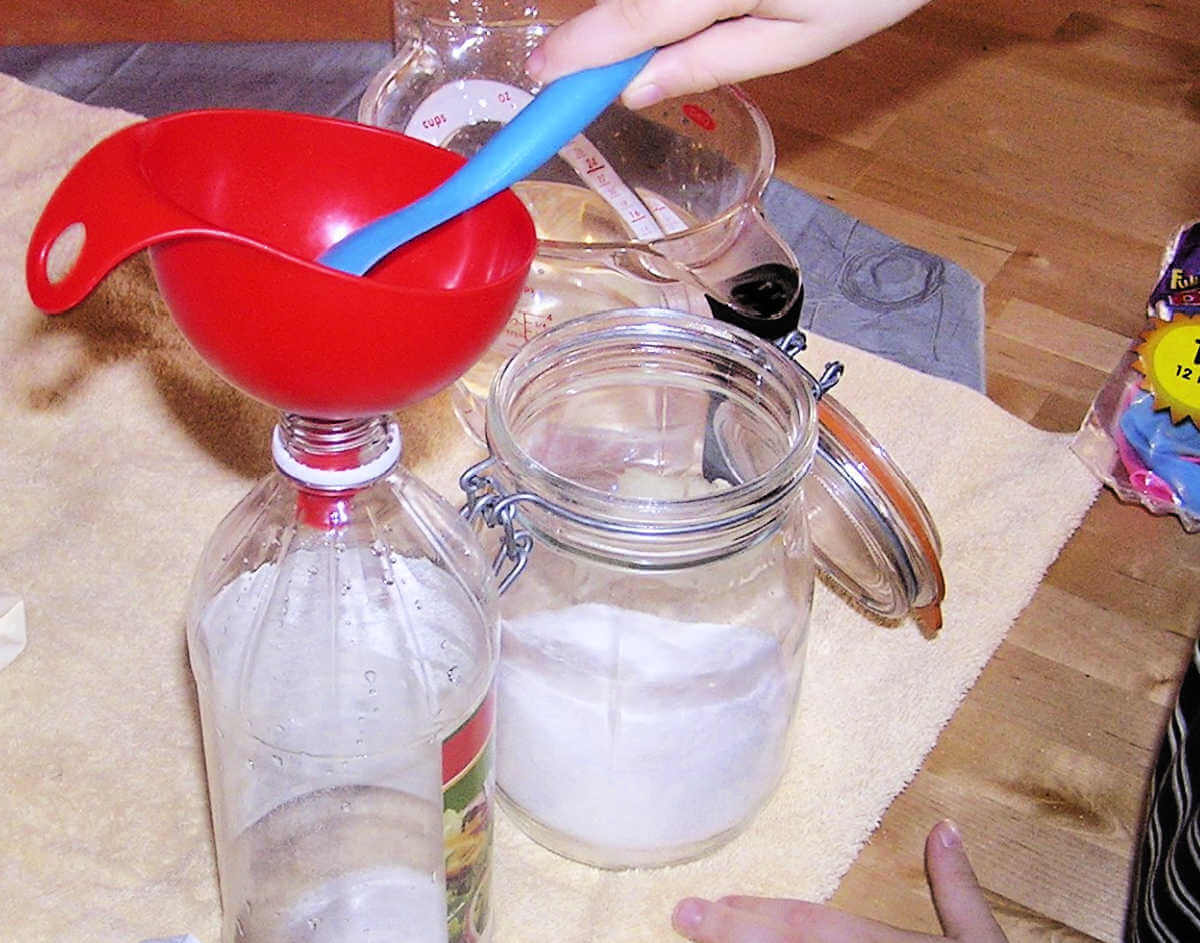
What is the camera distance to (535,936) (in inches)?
22.7

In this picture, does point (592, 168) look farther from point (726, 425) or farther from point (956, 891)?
point (956, 891)

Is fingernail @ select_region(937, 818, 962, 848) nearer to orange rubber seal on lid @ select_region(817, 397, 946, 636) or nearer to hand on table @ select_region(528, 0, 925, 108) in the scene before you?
orange rubber seal on lid @ select_region(817, 397, 946, 636)

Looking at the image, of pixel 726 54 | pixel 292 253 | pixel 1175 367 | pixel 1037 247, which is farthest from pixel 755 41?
pixel 1037 247

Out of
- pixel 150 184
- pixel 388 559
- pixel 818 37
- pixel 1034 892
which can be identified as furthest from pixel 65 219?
pixel 1034 892

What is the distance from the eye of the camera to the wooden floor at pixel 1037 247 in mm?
622

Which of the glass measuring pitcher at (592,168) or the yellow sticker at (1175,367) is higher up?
the glass measuring pitcher at (592,168)

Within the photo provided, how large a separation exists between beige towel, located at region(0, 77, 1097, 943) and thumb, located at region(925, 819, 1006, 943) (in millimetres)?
31

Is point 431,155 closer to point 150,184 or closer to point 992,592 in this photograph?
point 150,184

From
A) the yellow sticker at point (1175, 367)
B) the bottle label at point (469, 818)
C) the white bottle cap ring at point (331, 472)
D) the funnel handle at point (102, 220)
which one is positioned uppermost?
the funnel handle at point (102, 220)

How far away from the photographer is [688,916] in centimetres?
58

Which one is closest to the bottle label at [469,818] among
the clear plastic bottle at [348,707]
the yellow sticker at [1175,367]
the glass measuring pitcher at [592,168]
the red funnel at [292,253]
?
the clear plastic bottle at [348,707]

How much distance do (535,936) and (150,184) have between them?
0.33 metres

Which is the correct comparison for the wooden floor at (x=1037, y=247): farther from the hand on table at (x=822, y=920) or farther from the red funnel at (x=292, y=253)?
the red funnel at (x=292, y=253)

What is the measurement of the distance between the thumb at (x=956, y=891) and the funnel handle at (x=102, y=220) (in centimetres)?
38
